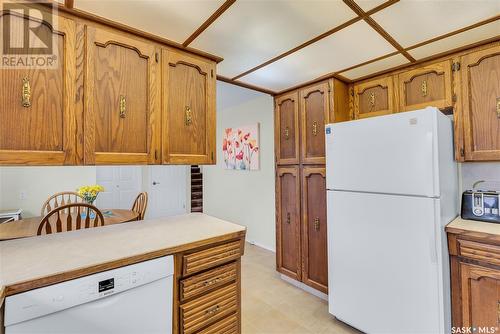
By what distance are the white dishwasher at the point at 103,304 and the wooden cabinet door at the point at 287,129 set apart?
1.77 m

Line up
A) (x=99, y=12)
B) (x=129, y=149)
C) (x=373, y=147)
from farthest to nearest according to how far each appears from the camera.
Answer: (x=373, y=147) → (x=129, y=149) → (x=99, y=12)

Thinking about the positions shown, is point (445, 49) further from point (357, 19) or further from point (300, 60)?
point (300, 60)

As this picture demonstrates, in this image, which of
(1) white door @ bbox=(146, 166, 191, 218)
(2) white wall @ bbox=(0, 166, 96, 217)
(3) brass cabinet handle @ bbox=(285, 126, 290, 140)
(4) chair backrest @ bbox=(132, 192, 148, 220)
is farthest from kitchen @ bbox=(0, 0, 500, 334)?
(1) white door @ bbox=(146, 166, 191, 218)

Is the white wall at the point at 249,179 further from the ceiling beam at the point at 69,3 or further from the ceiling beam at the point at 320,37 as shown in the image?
the ceiling beam at the point at 69,3

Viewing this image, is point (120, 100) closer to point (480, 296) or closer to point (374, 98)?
point (374, 98)

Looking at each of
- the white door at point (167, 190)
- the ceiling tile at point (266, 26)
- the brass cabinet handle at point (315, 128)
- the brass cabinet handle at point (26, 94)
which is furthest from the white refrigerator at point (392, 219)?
the white door at point (167, 190)

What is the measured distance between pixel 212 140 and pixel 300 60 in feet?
3.24

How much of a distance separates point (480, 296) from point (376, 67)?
185 centimetres

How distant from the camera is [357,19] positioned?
56.5 inches

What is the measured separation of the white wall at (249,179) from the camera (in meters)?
3.62

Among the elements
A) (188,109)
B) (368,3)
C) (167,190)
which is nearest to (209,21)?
(188,109)

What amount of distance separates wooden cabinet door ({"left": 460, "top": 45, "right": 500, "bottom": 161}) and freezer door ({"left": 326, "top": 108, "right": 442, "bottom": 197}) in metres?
0.16

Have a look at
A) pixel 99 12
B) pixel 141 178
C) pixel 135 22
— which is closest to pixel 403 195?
pixel 135 22

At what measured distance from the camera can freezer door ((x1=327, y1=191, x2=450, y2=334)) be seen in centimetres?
150
